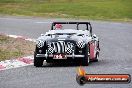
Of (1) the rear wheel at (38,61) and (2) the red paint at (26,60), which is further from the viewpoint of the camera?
(2) the red paint at (26,60)

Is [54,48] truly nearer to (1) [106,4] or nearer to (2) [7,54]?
(2) [7,54]

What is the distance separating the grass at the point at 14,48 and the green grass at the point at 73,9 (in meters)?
20.1

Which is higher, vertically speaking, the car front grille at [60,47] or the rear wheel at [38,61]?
the car front grille at [60,47]

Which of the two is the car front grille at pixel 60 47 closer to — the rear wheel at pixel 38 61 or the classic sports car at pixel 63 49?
the classic sports car at pixel 63 49

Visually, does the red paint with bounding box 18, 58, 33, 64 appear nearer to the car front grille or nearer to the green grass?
the car front grille

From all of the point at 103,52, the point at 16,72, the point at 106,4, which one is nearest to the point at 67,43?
the point at 16,72

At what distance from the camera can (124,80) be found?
230 inches

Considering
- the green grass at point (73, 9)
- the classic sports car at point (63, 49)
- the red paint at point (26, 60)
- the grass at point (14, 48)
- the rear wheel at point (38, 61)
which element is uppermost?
the classic sports car at point (63, 49)

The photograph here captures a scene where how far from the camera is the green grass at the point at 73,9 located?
44.3m

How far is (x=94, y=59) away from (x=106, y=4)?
36.1 meters

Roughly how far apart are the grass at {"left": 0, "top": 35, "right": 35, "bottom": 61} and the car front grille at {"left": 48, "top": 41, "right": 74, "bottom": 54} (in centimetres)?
238

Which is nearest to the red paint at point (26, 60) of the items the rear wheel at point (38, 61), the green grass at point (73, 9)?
the rear wheel at point (38, 61)

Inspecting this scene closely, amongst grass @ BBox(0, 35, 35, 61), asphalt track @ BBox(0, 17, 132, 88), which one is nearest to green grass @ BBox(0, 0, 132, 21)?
asphalt track @ BBox(0, 17, 132, 88)

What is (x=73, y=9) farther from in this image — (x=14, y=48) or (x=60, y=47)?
(x=60, y=47)
